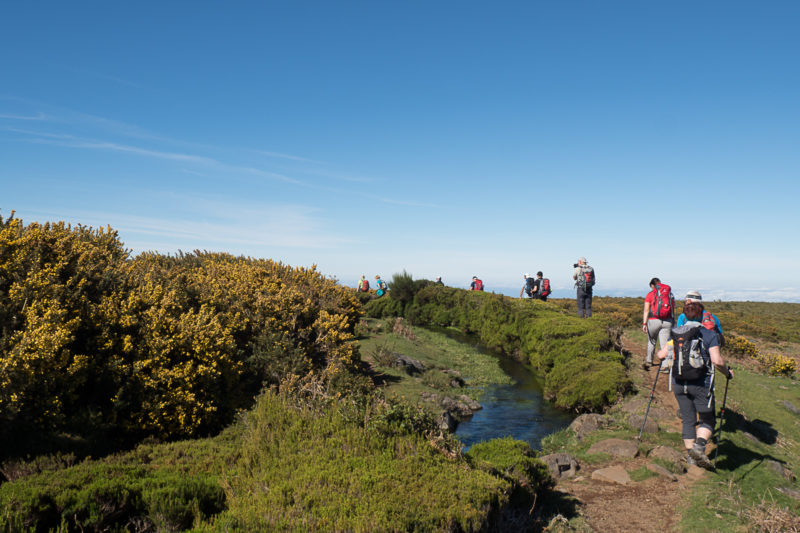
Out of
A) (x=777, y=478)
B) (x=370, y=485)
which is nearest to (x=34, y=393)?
(x=370, y=485)

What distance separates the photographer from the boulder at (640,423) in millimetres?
9117

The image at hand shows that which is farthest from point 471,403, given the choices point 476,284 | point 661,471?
point 476,284

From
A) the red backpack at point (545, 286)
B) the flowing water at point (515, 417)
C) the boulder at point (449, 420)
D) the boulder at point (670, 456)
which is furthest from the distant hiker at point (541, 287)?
the boulder at point (670, 456)

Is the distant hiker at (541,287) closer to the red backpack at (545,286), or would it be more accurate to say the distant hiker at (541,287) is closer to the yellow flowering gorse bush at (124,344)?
the red backpack at (545,286)

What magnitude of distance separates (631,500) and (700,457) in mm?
1503

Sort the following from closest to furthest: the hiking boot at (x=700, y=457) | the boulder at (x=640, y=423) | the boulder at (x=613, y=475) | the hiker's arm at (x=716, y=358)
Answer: the hiker's arm at (x=716, y=358), the hiking boot at (x=700, y=457), the boulder at (x=613, y=475), the boulder at (x=640, y=423)

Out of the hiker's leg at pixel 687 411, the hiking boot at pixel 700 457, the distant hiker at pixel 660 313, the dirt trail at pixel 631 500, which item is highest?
the distant hiker at pixel 660 313

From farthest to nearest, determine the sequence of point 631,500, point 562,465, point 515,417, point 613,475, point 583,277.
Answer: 1. point 583,277
2. point 515,417
3. point 562,465
4. point 613,475
5. point 631,500

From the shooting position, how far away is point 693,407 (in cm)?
711

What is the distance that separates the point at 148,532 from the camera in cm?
445

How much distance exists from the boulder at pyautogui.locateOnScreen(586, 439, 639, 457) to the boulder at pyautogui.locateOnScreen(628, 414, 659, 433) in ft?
3.17

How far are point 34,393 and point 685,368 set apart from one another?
985cm

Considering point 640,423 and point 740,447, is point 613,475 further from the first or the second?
point 740,447

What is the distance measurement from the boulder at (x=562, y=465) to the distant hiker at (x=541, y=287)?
1740cm
